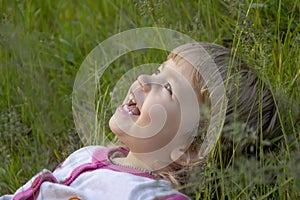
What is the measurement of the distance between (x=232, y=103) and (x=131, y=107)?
31 centimetres

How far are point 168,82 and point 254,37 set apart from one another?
0.31 meters

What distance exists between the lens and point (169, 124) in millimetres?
2195

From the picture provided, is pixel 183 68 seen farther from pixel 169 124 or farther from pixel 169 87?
pixel 169 124

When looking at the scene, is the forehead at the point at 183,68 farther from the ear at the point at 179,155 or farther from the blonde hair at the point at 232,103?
the ear at the point at 179,155

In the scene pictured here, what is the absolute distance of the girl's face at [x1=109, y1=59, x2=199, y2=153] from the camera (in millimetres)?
2186

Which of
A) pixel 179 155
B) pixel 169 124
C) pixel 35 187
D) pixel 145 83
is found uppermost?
pixel 145 83

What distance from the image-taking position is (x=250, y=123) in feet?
7.34

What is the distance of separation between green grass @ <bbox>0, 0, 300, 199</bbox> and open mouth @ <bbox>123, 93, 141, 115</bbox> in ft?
1.00

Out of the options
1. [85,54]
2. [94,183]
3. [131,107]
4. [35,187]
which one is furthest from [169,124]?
[85,54]

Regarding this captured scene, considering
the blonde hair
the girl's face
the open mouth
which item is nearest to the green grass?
the blonde hair

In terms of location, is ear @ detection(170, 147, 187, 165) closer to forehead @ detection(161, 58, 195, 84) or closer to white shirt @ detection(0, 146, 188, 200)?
white shirt @ detection(0, 146, 188, 200)

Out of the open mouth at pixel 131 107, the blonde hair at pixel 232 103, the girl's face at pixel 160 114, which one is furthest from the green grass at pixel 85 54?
the open mouth at pixel 131 107

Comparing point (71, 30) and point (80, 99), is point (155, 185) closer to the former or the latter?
point (80, 99)

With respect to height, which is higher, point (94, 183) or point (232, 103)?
point (232, 103)
